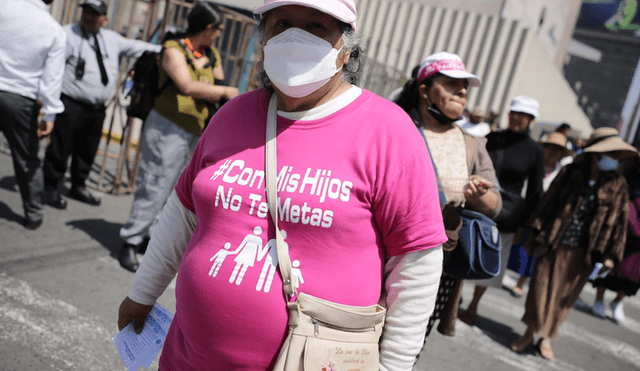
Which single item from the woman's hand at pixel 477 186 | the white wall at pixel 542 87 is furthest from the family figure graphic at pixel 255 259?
the white wall at pixel 542 87

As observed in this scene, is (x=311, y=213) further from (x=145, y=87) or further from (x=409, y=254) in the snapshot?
(x=145, y=87)

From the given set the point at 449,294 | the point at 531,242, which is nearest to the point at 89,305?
the point at 449,294

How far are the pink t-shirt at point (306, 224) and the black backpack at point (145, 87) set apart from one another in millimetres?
2877

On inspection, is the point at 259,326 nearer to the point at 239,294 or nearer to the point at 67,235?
the point at 239,294

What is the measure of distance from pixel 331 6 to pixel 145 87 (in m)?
3.13

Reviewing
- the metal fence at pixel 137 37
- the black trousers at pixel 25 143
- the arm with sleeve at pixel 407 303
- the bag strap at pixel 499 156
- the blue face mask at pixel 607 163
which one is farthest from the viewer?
the metal fence at pixel 137 37

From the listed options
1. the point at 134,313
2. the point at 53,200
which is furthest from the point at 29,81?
the point at 134,313

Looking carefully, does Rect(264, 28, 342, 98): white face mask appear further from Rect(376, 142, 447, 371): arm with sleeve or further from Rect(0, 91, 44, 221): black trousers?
Rect(0, 91, 44, 221): black trousers

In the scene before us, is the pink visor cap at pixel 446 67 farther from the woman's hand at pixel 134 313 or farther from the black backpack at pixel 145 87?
the black backpack at pixel 145 87

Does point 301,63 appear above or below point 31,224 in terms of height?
above

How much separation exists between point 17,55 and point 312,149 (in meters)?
3.57

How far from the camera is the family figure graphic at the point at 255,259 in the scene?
51.5 inches

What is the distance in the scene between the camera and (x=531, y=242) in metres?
4.52

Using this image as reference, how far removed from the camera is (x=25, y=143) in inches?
163
